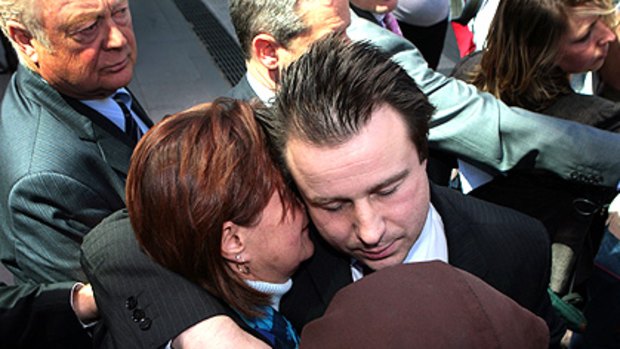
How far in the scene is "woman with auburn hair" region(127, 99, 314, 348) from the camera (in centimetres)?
136

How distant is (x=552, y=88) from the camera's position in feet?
7.27

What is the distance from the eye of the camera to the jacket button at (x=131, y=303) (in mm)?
1414

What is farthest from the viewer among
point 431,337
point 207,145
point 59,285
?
point 59,285

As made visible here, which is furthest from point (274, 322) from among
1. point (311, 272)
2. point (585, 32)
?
point (585, 32)

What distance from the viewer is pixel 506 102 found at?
2.30 meters

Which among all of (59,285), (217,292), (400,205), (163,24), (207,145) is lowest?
(163,24)

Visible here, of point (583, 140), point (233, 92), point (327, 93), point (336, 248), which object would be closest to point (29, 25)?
point (233, 92)

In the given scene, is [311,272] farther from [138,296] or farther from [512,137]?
[512,137]

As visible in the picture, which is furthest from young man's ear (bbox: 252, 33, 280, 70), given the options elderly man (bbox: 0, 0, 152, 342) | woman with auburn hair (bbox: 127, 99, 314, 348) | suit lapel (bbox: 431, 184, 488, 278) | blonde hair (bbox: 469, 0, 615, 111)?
blonde hair (bbox: 469, 0, 615, 111)

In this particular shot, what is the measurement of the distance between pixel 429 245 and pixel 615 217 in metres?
0.81

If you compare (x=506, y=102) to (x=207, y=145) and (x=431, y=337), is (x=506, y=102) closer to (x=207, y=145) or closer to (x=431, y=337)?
(x=207, y=145)

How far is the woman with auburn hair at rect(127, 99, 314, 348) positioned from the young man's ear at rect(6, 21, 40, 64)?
0.72 meters

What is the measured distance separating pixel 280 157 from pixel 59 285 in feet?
2.71

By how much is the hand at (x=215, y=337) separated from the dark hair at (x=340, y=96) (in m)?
0.41
